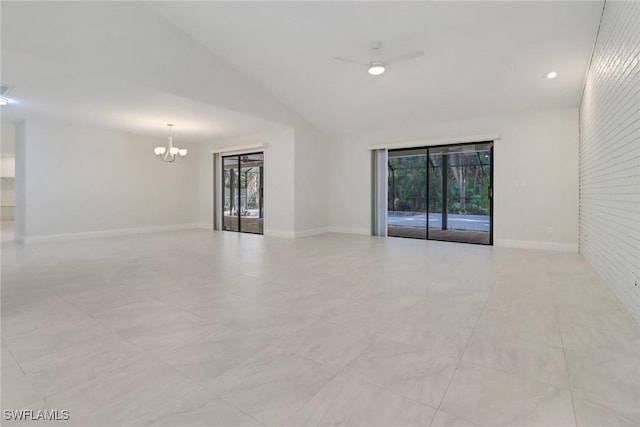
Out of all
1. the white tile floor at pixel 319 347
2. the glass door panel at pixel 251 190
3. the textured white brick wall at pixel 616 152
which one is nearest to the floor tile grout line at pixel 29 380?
the white tile floor at pixel 319 347

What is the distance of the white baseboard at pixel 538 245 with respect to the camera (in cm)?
547

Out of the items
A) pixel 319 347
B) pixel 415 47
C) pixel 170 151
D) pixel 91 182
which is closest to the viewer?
pixel 319 347

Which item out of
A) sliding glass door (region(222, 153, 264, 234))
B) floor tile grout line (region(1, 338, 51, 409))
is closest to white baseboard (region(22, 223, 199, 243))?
sliding glass door (region(222, 153, 264, 234))

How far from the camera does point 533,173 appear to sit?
18.8 feet

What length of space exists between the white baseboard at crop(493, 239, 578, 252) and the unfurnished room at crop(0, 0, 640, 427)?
23 mm

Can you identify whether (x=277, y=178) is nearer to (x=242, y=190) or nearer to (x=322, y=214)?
(x=322, y=214)

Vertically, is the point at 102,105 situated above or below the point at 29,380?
above

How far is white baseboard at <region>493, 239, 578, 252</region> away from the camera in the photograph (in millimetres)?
5469

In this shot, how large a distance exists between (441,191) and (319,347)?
21.6ft

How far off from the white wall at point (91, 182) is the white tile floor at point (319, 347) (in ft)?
9.91

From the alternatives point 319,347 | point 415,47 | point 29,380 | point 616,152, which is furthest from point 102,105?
point 616,152

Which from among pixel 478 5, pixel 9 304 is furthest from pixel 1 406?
pixel 478 5

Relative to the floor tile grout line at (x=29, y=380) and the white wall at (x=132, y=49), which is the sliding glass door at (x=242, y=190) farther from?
the floor tile grout line at (x=29, y=380)

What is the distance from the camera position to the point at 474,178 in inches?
293
